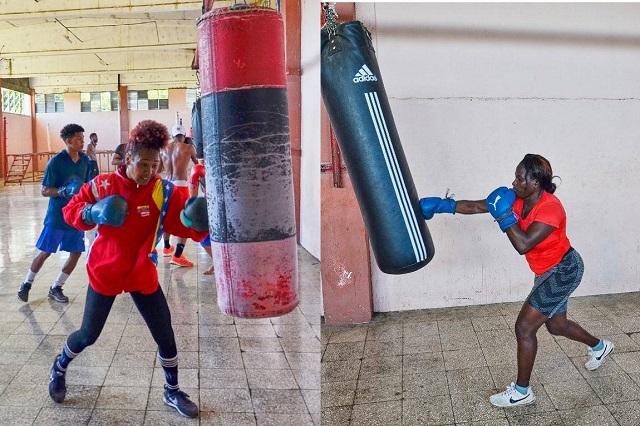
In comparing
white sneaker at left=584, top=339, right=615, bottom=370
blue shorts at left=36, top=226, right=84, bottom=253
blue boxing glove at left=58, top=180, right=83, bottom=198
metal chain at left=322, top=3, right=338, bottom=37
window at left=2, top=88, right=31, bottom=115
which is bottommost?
white sneaker at left=584, top=339, right=615, bottom=370

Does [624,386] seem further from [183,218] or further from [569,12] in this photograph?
[569,12]

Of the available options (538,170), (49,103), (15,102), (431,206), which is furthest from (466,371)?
(49,103)

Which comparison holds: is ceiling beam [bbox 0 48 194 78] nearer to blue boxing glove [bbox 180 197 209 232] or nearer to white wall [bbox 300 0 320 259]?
white wall [bbox 300 0 320 259]

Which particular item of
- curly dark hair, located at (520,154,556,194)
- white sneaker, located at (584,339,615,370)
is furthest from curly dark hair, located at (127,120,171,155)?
white sneaker, located at (584,339,615,370)

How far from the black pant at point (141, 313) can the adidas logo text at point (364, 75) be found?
1.22 meters

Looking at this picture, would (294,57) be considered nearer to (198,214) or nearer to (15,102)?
(198,214)

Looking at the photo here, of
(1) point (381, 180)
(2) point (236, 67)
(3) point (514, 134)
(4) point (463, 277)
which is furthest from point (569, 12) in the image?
(2) point (236, 67)

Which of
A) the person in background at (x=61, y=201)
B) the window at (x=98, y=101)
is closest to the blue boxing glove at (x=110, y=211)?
the person in background at (x=61, y=201)

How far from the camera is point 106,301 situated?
8.04ft

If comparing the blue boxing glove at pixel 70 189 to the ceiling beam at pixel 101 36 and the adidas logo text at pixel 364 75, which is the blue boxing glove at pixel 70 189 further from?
the ceiling beam at pixel 101 36

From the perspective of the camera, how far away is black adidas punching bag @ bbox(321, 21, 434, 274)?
2500 mm

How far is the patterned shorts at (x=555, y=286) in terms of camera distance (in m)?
2.68

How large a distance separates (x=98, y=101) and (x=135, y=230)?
775 inches

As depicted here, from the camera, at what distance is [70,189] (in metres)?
3.69
